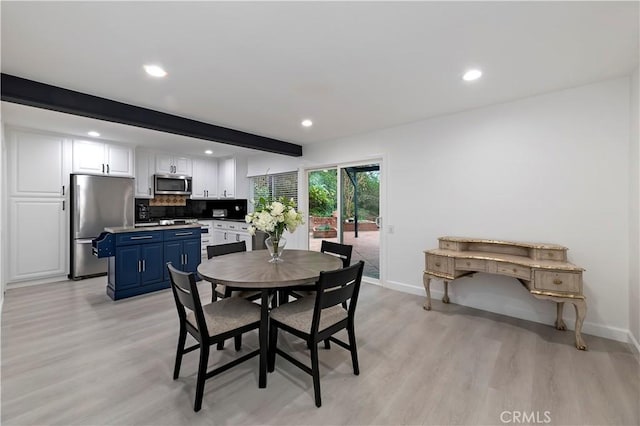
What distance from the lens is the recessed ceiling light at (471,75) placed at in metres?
2.39

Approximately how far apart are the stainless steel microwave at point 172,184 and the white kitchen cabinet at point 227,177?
77cm

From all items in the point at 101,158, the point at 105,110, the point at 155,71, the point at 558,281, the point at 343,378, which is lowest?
the point at 343,378

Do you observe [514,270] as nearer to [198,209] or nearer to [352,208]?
[352,208]

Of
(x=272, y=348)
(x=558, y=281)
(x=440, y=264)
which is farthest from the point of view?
(x=440, y=264)

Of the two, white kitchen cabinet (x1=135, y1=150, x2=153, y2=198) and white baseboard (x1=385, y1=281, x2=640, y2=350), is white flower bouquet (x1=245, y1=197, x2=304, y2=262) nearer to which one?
white baseboard (x1=385, y1=281, x2=640, y2=350)

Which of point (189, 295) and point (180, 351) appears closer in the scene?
point (189, 295)

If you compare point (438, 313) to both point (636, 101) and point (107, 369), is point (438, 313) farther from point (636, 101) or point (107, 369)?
point (107, 369)

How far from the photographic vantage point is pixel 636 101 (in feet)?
7.63

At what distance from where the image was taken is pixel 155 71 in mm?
2328

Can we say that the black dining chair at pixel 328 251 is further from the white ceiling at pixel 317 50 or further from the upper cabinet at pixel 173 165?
the upper cabinet at pixel 173 165

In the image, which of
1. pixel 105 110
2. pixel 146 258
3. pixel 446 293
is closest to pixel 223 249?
pixel 146 258

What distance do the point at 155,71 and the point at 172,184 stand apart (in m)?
4.07

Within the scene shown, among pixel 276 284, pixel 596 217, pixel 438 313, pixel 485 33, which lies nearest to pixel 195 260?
pixel 276 284

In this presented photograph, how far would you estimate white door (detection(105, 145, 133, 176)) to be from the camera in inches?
194
